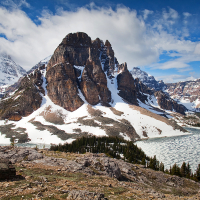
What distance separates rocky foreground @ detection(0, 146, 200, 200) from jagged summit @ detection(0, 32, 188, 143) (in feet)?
196

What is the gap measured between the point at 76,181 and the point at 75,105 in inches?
4535

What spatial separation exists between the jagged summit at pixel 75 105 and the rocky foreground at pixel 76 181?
2347 inches

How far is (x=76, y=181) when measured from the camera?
596 inches

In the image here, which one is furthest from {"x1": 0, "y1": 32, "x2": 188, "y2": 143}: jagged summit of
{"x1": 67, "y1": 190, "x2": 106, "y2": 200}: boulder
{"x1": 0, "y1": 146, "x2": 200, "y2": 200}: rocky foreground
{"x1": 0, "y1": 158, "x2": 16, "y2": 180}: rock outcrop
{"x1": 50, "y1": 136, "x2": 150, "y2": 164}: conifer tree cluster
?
{"x1": 67, "y1": 190, "x2": 106, "y2": 200}: boulder

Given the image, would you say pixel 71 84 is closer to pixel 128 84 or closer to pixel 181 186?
pixel 128 84

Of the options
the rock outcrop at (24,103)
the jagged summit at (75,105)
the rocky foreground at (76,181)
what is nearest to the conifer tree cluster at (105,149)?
the jagged summit at (75,105)

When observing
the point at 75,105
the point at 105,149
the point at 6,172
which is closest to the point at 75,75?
the point at 75,105

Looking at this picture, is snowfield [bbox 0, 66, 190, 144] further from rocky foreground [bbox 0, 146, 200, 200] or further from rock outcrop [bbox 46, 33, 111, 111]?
rocky foreground [bbox 0, 146, 200, 200]

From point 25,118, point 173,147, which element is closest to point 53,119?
point 25,118

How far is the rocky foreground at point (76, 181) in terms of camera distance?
1066 cm

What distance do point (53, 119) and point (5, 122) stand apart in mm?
34682

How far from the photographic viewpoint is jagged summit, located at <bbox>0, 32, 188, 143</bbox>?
310 ft

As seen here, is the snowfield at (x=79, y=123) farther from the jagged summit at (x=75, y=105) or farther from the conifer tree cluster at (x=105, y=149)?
the conifer tree cluster at (x=105, y=149)

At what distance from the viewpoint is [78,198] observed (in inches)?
386
